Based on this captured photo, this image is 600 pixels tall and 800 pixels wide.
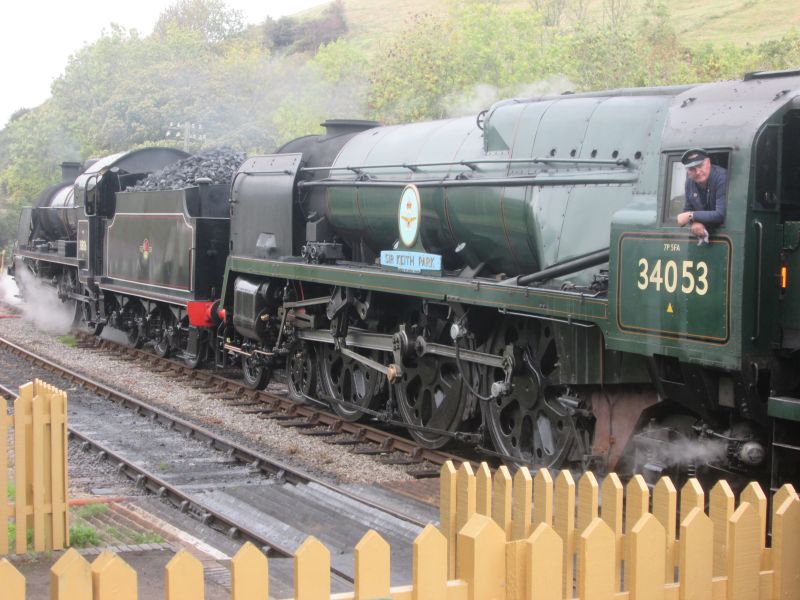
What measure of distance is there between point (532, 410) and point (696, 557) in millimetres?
4985

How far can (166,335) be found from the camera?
17.2m

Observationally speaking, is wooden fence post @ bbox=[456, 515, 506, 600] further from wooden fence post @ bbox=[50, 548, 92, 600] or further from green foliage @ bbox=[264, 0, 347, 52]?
green foliage @ bbox=[264, 0, 347, 52]

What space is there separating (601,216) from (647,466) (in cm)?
196

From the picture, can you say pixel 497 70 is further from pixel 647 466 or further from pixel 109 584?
pixel 109 584

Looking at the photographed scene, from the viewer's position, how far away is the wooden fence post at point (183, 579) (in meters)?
2.83

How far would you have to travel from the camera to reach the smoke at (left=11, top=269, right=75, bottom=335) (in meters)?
22.9

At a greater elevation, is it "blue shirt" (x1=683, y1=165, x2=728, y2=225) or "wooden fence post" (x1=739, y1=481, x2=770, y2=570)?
"blue shirt" (x1=683, y1=165, x2=728, y2=225)

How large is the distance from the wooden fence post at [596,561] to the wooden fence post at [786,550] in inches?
34.3

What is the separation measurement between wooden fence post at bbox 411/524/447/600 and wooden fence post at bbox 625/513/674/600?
76 cm

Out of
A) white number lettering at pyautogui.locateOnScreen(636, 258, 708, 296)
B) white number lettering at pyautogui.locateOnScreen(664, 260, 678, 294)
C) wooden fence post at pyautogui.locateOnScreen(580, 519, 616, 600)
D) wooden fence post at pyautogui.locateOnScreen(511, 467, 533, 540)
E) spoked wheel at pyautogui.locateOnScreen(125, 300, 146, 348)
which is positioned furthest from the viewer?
spoked wheel at pyautogui.locateOnScreen(125, 300, 146, 348)

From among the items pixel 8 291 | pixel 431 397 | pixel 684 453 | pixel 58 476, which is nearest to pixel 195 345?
pixel 431 397

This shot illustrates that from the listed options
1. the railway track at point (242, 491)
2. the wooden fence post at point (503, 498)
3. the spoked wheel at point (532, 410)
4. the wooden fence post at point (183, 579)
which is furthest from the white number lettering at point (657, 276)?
the wooden fence post at point (183, 579)

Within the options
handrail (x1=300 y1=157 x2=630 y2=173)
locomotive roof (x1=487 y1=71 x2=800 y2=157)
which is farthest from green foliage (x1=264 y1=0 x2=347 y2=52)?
locomotive roof (x1=487 y1=71 x2=800 y2=157)

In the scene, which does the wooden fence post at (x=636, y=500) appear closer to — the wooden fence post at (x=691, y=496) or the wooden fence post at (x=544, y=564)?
the wooden fence post at (x=691, y=496)
